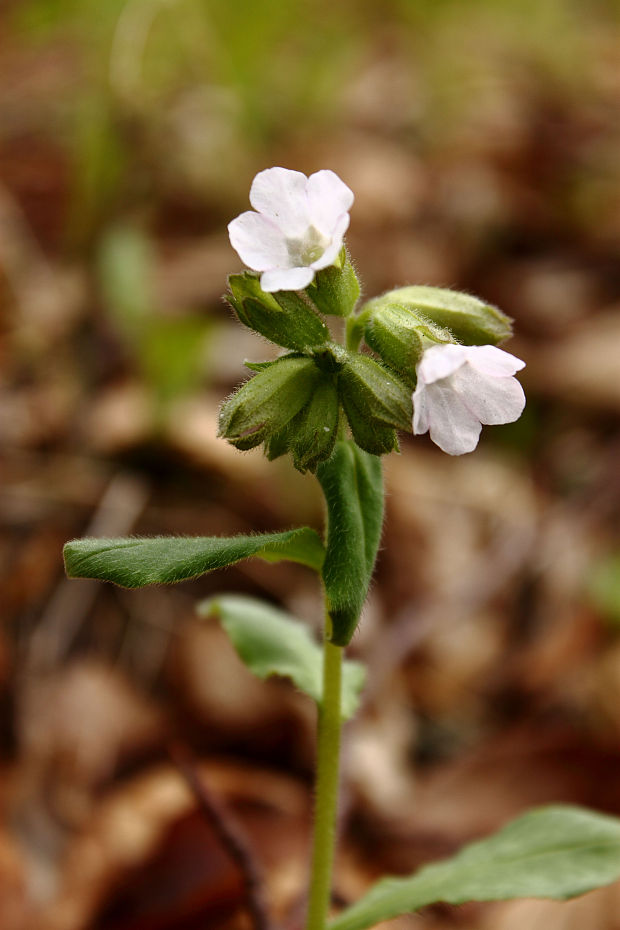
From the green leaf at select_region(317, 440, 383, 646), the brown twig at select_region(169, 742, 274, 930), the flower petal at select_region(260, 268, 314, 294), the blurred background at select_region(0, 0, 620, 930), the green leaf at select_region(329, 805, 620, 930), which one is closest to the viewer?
the flower petal at select_region(260, 268, 314, 294)

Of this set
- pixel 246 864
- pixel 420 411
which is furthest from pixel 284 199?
pixel 246 864

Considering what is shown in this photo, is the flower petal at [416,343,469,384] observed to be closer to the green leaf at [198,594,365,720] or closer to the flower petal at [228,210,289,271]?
the flower petal at [228,210,289,271]

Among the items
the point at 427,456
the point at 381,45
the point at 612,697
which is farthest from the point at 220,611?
the point at 381,45

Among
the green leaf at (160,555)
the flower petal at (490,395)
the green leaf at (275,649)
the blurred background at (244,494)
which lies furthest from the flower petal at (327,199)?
the blurred background at (244,494)

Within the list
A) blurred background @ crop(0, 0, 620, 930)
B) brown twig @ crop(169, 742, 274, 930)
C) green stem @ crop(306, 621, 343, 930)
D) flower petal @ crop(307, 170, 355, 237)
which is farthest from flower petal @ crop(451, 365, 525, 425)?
blurred background @ crop(0, 0, 620, 930)

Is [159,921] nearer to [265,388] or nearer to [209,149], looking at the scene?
[265,388]

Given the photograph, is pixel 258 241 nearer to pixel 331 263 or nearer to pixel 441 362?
pixel 331 263
